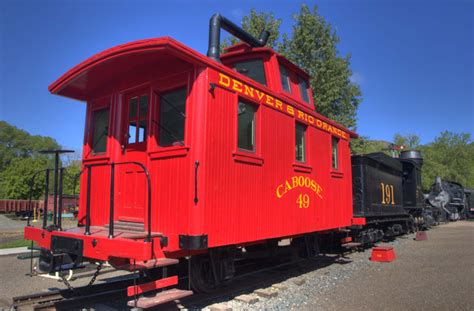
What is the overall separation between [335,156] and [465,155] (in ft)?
205

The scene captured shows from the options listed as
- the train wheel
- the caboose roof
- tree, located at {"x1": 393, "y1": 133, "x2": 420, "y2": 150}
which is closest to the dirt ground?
the train wheel

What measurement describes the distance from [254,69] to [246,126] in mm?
1804

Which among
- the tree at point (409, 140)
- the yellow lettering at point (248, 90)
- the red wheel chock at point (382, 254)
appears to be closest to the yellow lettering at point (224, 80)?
the yellow lettering at point (248, 90)

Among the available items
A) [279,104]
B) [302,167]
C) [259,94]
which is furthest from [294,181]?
[259,94]

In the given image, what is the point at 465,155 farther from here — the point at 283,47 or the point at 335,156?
the point at 335,156

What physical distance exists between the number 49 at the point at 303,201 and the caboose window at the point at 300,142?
0.67 metres

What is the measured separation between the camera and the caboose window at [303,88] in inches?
310

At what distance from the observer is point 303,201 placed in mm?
6684

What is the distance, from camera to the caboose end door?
17.7 feet

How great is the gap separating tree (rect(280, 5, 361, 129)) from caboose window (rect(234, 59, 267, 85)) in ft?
42.6

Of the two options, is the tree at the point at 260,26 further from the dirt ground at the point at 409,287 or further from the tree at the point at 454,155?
the tree at the point at 454,155

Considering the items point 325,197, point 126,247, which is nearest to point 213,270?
point 126,247

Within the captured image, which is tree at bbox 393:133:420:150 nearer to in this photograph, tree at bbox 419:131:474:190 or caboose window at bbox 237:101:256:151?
tree at bbox 419:131:474:190

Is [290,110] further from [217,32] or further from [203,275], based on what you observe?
[203,275]
